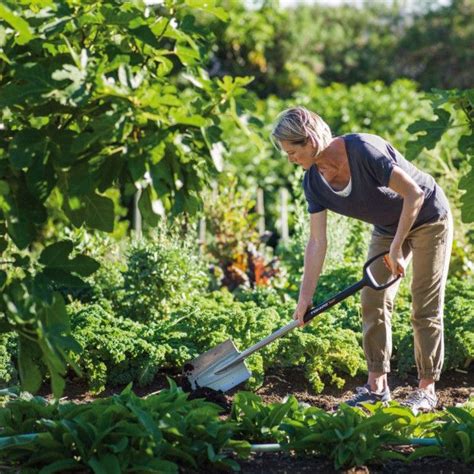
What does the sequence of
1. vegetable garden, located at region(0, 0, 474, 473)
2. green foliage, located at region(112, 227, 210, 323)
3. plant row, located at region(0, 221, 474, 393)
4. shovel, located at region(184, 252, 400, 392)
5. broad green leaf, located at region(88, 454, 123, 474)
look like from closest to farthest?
1. vegetable garden, located at region(0, 0, 474, 473)
2. broad green leaf, located at region(88, 454, 123, 474)
3. shovel, located at region(184, 252, 400, 392)
4. plant row, located at region(0, 221, 474, 393)
5. green foliage, located at region(112, 227, 210, 323)

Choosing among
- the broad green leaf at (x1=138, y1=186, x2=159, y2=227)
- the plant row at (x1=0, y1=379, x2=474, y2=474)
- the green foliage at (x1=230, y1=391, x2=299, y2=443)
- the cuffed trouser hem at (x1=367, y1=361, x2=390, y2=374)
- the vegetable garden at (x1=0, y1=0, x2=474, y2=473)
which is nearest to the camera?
the vegetable garden at (x1=0, y1=0, x2=474, y2=473)

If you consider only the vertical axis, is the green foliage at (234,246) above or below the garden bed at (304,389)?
above

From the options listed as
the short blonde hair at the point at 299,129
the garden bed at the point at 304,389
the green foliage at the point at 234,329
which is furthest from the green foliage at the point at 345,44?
the short blonde hair at the point at 299,129

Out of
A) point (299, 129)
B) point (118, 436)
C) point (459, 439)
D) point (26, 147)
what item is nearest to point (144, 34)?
point (26, 147)

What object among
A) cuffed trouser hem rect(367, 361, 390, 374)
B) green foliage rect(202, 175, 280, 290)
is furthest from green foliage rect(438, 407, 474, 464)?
green foliage rect(202, 175, 280, 290)

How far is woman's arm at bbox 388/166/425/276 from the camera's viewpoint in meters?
4.22

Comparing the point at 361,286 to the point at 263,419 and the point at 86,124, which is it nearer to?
the point at 263,419

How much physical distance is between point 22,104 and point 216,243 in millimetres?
4471

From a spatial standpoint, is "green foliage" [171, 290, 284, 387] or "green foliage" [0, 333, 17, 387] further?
"green foliage" [171, 290, 284, 387]

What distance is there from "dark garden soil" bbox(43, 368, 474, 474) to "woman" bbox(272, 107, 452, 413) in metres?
0.35

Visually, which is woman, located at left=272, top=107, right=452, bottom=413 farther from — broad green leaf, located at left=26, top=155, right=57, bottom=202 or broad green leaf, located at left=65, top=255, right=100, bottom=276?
broad green leaf, located at left=26, top=155, right=57, bottom=202

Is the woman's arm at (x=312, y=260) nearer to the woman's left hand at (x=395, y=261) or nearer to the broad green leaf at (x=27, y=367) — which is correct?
the woman's left hand at (x=395, y=261)

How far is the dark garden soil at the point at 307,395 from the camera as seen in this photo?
3803 mm

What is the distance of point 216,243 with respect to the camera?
304 inches
